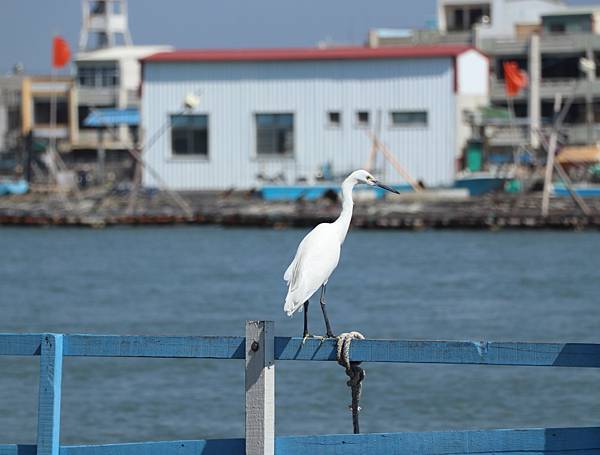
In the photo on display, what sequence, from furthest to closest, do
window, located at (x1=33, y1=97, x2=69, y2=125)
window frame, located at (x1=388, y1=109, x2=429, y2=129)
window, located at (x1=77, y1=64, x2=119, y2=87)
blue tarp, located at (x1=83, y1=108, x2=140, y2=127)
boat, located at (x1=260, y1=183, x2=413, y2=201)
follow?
window, located at (x1=77, y1=64, x2=119, y2=87), window, located at (x1=33, y1=97, x2=69, y2=125), blue tarp, located at (x1=83, y1=108, x2=140, y2=127), window frame, located at (x1=388, y1=109, x2=429, y2=129), boat, located at (x1=260, y1=183, x2=413, y2=201)

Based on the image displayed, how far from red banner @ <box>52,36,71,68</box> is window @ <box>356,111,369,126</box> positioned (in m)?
15.3

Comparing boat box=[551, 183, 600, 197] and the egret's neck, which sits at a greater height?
the egret's neck

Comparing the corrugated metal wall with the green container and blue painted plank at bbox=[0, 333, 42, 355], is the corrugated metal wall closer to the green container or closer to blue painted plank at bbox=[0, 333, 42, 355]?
the green container

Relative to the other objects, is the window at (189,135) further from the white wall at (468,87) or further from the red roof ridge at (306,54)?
the white wall at (468,87)

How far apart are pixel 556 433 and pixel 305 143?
4869 cm

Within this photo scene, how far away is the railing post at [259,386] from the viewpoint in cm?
651

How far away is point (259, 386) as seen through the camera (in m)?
6.52

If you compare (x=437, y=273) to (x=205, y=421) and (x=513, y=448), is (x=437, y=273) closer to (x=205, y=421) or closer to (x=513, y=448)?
(x=205, y=421)

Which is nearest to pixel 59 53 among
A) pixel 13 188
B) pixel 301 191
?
pixel 13 188

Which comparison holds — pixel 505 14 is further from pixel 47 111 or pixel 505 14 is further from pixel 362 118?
pixel 362 118

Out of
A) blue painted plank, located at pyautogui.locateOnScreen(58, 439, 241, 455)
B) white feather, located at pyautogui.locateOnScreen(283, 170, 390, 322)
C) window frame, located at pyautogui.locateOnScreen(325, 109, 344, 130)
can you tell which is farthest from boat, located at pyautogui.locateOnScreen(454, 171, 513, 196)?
blue painted plank, located at pyautogui.locateOnScreen(58, 439, 241, 455)

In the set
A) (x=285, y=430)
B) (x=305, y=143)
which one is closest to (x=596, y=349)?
(x=285, y=430)

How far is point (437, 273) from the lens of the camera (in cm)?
3675

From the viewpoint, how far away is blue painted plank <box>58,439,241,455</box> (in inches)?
266
